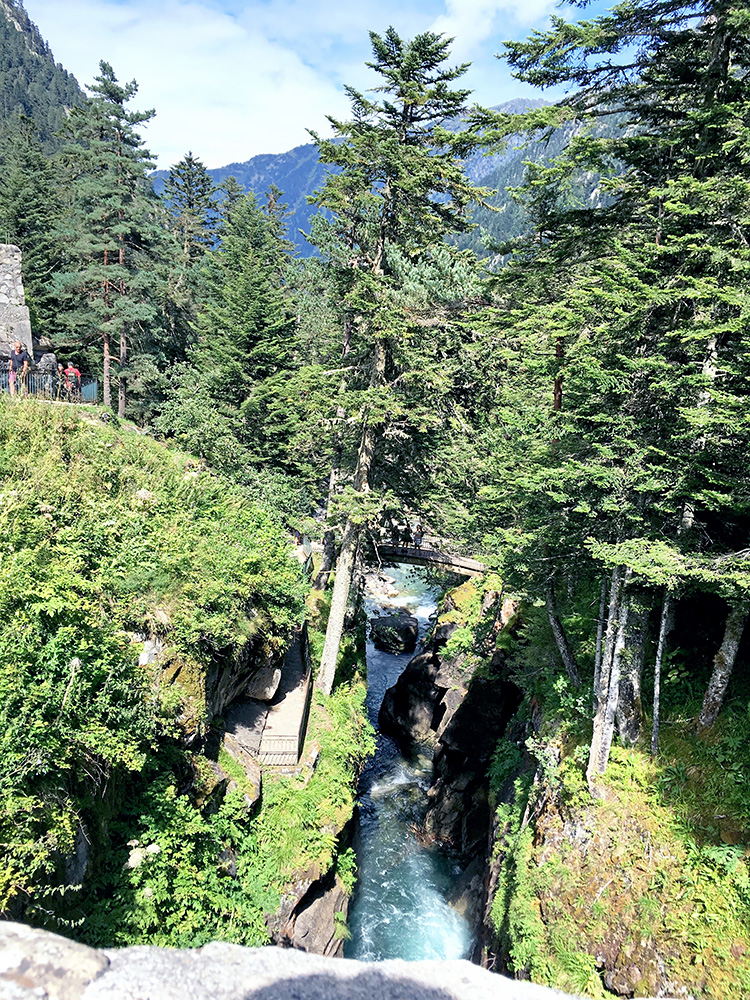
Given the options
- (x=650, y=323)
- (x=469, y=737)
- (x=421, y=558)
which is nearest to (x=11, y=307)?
(x=421, y=558)

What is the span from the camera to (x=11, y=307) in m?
20.1

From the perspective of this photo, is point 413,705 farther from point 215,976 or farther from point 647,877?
point 215,976

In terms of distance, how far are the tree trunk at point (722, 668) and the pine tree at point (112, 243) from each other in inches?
1064

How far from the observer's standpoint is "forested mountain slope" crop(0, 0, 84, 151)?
143 metres

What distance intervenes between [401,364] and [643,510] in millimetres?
8590

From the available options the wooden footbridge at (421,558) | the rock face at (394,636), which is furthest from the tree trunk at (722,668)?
the rock face at (394,636)

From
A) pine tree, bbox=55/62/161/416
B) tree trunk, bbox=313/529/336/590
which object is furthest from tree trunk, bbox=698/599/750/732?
pine tree, bbox=55/62/161/416

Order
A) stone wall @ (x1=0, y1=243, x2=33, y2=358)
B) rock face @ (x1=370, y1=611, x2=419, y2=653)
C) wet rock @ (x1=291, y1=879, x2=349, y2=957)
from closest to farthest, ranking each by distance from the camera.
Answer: wet rock @ (x1=291, y1=879, x2=349, y2=957) → stone wall @ (x1=0, y1=243, x2=33, y2=358) → rock face @ (x1=370, y1=611, x2=419, y2=653)

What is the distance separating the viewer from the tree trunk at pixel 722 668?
9914 mm

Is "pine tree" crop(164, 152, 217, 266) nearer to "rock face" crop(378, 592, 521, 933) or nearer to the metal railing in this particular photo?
the metal railing

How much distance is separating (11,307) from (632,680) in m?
23.1

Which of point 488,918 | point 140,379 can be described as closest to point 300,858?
point 488,918

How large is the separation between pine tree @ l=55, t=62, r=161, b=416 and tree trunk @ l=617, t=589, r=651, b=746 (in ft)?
83.6

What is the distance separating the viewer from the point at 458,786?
2022 cm
